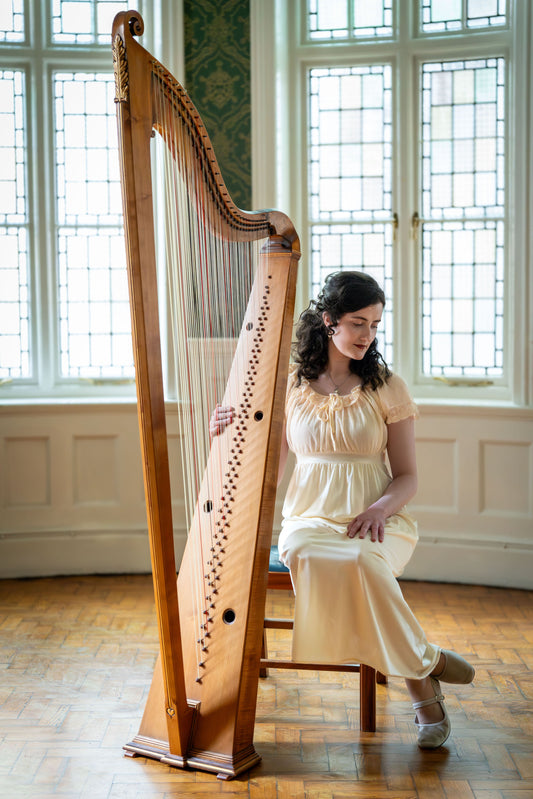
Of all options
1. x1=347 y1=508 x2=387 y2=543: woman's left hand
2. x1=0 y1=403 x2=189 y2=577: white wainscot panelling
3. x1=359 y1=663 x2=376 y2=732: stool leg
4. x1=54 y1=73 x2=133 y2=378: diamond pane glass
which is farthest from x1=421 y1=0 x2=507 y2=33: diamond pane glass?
x1=359 y1=663 x2=376 y2=732: stool leg

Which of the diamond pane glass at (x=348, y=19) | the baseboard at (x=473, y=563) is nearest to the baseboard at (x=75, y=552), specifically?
the baseboard at (x=473, y=563)

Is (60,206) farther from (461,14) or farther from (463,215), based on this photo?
(461,14)

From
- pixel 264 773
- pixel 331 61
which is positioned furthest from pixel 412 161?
pixel 264 773

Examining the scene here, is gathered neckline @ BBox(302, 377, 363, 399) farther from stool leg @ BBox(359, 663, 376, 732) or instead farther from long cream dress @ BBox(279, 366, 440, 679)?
stool leg @ BBox(359, 663, 376, 732)

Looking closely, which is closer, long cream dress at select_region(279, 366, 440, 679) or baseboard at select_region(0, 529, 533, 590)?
long cream dress at select_region(279, 366, 440, 679)

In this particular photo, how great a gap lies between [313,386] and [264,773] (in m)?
1.11

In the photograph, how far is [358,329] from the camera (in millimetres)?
2531

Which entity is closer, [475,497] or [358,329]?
[358,329]

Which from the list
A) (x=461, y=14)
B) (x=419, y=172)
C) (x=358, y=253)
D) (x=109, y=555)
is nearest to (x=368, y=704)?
(x=109, y=555)

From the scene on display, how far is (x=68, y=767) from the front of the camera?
2.24 m

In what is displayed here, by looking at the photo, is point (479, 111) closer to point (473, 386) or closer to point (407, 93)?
point (407, 93)

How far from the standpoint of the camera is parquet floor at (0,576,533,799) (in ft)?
6.99

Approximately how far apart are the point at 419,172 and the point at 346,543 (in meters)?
2.32

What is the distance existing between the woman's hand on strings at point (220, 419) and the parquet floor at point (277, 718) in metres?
0.86
